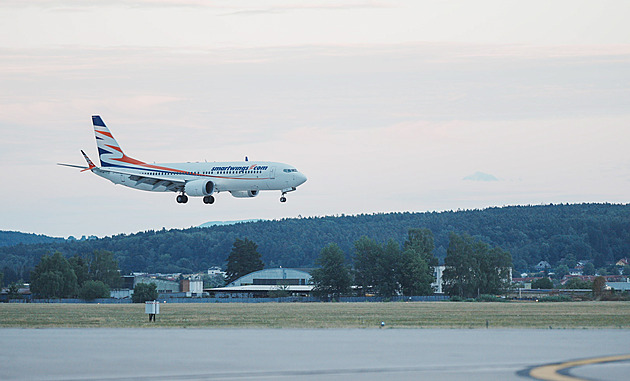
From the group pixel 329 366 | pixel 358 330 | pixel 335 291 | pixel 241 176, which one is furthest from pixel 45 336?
pixel 335 291

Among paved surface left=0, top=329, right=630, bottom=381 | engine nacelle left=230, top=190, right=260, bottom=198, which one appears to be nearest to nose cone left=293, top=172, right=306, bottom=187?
engine nacelle left=230, top=190, right=260, bottom=198

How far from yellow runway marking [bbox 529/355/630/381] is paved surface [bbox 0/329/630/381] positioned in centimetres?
39

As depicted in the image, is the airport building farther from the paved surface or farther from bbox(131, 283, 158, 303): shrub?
the paved surface

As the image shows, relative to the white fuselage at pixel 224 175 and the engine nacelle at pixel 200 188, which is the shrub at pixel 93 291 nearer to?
the white fuselage at pixel 224 175

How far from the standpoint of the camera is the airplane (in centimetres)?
6962

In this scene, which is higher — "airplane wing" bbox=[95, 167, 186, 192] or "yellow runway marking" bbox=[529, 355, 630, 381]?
"airplane wing" bbox=[95, 167, 186, 192]

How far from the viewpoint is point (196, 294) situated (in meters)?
130

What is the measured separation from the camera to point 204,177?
238ft

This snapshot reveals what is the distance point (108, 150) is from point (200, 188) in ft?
49.2

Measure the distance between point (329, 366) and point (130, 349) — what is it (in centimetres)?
719

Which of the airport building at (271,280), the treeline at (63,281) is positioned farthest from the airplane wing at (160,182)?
the airport building at (271,280)

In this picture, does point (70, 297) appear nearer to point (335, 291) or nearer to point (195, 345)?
point (335, 291)

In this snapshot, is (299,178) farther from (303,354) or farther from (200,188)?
(303,354)

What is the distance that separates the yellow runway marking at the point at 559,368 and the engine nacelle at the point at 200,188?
5123 centimetres
